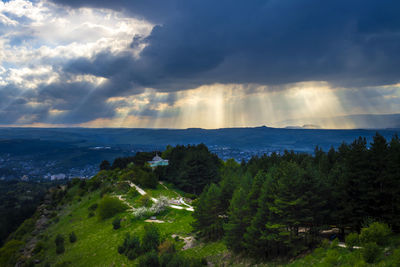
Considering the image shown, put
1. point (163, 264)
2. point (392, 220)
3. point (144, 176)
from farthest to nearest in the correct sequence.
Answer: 1. point (144, 176)
2. point (163, 264)
3. point (392, 220)

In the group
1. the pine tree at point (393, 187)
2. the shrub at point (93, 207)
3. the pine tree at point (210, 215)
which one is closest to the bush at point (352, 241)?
the pine tree at point (393, 187)

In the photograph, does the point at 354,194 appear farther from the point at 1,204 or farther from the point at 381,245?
the point at 1,204

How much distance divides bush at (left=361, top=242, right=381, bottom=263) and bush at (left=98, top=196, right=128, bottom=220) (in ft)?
162

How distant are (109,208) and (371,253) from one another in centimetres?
5030

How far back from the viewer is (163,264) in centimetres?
2634

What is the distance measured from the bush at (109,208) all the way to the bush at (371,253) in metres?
49.4

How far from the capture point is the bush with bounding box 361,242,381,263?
15.6 metres

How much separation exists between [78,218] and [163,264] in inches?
1756

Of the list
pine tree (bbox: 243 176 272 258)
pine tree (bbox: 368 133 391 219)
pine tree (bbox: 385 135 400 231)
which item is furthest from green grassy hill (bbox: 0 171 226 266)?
pine tree (bbox: 385 135 400 231)

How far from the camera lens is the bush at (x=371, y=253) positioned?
615 inches

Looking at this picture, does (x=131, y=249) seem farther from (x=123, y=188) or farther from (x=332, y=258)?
(x=123, y=188)

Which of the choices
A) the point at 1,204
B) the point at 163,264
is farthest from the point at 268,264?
the point at 1,204

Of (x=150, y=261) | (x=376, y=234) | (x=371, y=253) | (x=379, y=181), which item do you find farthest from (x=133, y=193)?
(x=371, y=253)

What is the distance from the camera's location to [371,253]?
1570 centimetres
